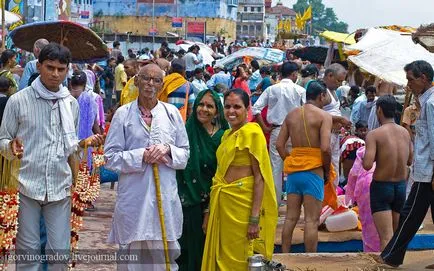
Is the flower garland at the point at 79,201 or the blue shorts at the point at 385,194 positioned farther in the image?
the blue shorts at the point at 385,194

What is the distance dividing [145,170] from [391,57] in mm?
6673

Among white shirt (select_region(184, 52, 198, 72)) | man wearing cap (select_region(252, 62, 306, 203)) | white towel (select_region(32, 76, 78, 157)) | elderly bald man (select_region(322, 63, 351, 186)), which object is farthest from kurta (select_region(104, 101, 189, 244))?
white shirt (select_region(184, 52, 198, 72))

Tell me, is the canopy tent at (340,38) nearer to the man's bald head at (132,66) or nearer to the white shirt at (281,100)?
the man's bald head at (132,66)

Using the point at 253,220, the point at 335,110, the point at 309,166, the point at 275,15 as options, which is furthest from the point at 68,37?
the point at 275,15

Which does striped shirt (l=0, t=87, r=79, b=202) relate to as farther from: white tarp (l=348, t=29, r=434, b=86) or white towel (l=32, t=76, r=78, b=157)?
white tarp (l=348, t=29, r=434, b=86)

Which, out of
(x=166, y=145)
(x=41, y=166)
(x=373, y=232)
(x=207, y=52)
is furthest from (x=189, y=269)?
(x=207, y=52)

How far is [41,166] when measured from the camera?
6203mm

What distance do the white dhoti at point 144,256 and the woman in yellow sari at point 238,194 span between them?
0.46 metres

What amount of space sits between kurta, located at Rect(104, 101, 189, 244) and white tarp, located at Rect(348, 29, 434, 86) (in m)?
5.83

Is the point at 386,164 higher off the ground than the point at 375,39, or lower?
lower

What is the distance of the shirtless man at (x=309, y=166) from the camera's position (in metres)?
8.56

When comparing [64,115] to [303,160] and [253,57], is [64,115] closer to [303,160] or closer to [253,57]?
[303,160]

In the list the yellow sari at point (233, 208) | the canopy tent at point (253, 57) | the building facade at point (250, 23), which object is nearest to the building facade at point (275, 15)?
the building facade at point (250, 23)

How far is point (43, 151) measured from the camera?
6.21 metres
